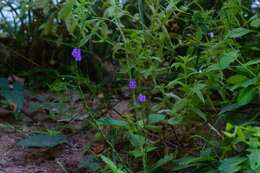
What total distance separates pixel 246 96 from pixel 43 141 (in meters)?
0.76

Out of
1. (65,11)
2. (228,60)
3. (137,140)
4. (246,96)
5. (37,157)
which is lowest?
(37,157)

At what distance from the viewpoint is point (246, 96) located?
3.43ft

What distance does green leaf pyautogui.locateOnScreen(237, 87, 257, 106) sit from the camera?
1.04 meters

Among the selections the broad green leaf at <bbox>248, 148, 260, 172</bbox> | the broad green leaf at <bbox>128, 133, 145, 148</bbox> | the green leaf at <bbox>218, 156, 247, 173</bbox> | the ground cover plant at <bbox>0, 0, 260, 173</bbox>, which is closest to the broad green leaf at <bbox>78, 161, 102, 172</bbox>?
the ground cover plant at <bbox>0, 0, 260, 173</bbox>

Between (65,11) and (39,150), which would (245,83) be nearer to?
(65,11)

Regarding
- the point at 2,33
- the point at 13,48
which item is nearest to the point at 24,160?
the point at 13,48

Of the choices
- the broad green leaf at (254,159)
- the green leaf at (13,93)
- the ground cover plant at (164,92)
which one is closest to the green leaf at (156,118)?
the ground cover plant at (164,92)

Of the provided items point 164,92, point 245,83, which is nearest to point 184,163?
point 245,83

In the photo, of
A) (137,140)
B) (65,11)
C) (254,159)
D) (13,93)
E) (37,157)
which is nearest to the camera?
(254,159)

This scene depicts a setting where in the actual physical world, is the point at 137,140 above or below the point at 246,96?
below

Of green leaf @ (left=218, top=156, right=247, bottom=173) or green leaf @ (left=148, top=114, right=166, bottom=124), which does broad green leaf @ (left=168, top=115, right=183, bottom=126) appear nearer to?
green leaf @ (left=148, top=114, right=166, bottom=124)

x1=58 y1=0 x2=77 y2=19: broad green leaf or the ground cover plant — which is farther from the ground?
x1=58 y1=0 x2=77 y2=19: broad green leaf

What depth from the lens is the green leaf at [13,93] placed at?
5.54 ft

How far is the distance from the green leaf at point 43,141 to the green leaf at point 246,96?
0.70 m
